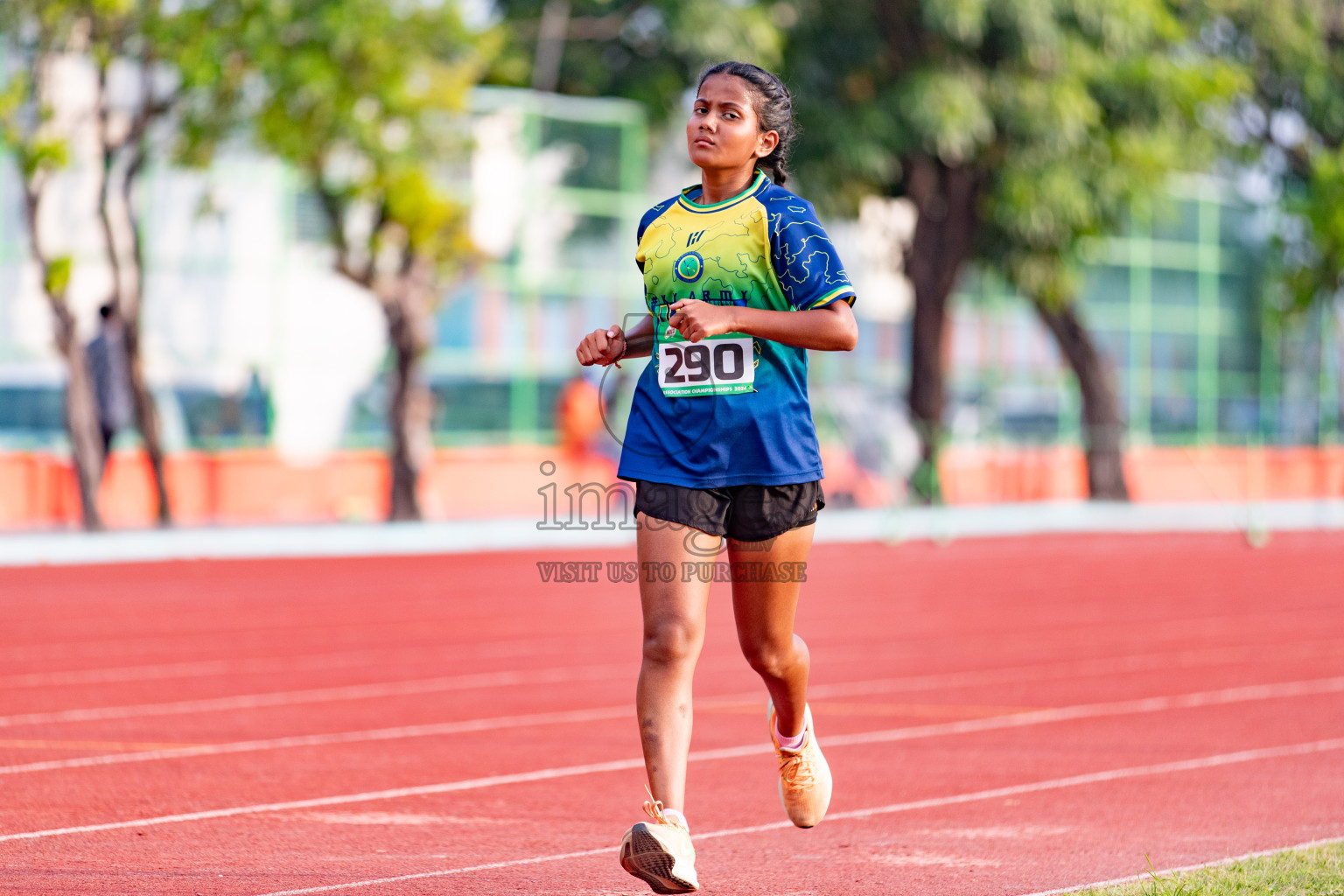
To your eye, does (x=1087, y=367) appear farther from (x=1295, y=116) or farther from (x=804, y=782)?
(x=804, y=782)

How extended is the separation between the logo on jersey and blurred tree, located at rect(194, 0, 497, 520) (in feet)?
52.6

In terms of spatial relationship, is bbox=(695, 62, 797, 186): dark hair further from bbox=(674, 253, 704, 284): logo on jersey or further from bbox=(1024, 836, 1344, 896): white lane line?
bbox=(1024, 836, 1344, 896): white lane line

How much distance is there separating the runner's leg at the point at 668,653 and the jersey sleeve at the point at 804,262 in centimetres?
62

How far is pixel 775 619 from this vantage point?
474 cm

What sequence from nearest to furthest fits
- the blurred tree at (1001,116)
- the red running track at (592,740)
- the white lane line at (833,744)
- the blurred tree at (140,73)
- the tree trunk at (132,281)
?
the red running track at (592,740), the white lane line at (833,744), the blurred tree at (140,73), the tree trunk at (132,281), the blurred tree at (1001,116)

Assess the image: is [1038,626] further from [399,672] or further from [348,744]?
[348,744]

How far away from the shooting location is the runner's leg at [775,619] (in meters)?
4.67

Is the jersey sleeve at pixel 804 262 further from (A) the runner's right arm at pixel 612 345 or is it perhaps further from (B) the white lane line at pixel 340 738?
(B) the white lane line at pixel 340 738

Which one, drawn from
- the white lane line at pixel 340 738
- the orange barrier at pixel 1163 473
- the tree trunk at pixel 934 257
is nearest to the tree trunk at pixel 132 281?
the orange barrier at pixel 1163 473

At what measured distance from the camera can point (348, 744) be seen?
7.53 meters

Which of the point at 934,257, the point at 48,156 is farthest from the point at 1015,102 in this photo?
the point at 48,156

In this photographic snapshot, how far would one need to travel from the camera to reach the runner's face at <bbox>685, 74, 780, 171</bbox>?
4594 mm

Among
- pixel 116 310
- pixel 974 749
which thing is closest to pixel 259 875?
pixel 974 749

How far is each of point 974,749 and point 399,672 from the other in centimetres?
357
